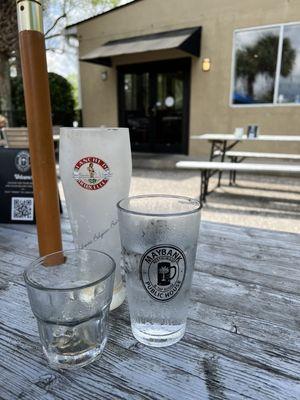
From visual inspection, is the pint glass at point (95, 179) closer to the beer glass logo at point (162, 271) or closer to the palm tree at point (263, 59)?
the beer glass logo at point (162, 271)

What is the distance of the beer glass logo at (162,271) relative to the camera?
1.71 ft

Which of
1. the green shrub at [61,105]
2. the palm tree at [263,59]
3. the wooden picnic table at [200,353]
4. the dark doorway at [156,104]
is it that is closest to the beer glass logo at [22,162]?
the wooden picnic table at [200,353]

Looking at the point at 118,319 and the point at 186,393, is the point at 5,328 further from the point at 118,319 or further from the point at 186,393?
the point at 186,393

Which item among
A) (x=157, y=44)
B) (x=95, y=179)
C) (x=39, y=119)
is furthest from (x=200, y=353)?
(x=157, y=44)

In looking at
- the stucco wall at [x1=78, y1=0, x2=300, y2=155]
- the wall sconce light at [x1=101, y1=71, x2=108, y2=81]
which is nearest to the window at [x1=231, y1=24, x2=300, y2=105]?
the stucco wall at [x1=78, y1=0, x2=300, y2=155]

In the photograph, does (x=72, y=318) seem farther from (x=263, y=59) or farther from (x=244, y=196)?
(x=263, y=59)

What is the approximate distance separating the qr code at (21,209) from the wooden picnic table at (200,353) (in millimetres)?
469

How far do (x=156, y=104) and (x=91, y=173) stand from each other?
23.5 feet

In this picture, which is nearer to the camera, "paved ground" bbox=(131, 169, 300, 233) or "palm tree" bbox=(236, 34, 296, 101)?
"paved ground" bbox=(131, 169, 300, 233)

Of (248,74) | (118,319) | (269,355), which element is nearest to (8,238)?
(118,319)

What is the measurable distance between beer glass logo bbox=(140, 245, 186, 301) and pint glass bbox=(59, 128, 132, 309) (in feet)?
0.47

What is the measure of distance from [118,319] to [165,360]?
145 mm

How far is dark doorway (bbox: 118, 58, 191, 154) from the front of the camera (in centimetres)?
701

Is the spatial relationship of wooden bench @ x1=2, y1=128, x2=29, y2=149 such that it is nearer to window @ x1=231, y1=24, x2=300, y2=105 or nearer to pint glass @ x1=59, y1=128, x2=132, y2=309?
pint glass @ x1=59, y1=128, x2=132, y2=309
